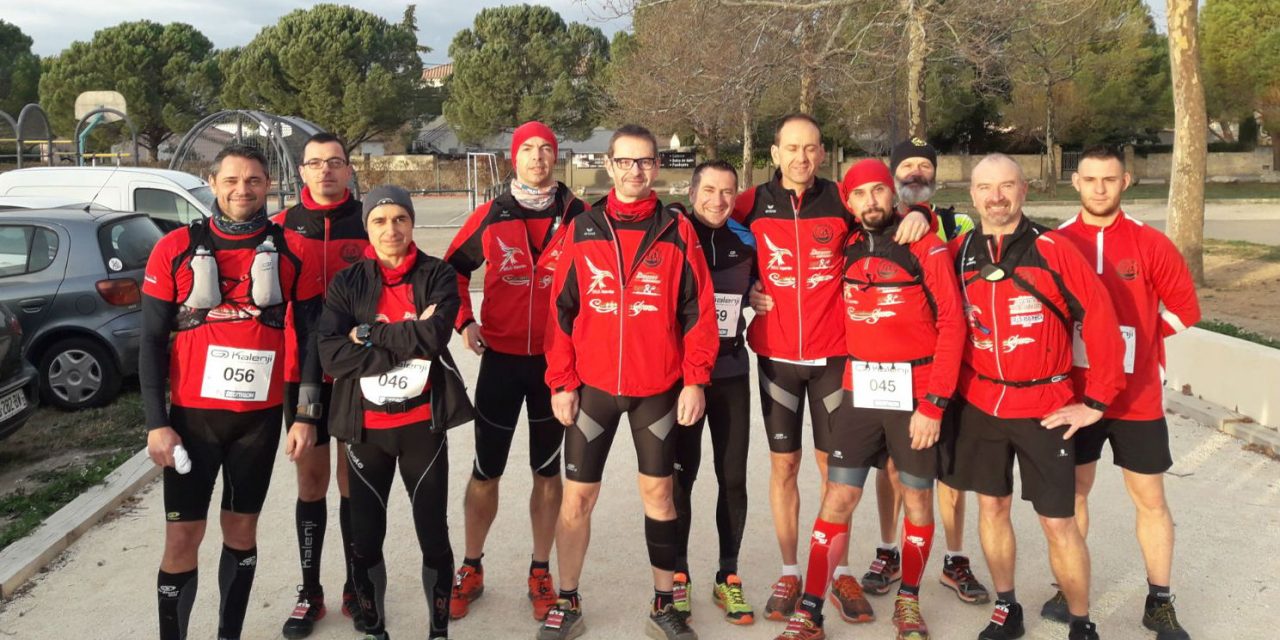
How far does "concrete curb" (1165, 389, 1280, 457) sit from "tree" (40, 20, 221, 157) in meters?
57.5

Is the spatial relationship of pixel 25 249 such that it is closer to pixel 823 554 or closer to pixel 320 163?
pixel 320 163

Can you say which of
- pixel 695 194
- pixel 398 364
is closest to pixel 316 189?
pixel 398 364

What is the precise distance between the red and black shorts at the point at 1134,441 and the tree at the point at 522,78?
51955 millimetres

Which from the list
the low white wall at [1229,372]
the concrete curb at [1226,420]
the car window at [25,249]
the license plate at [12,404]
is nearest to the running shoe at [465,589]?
the license plate at [12,404]

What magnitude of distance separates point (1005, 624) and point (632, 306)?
2002 millimetres

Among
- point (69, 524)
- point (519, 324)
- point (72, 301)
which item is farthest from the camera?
point (72, 301)

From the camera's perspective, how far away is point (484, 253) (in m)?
4.41

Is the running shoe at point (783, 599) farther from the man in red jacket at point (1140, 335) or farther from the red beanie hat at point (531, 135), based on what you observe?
the red beanie hat at point (531, 135)

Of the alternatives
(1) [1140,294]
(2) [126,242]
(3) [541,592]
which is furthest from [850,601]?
(2) [126,242]

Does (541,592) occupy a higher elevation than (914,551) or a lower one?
lower

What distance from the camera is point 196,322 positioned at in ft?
12.1

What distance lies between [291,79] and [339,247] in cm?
5754

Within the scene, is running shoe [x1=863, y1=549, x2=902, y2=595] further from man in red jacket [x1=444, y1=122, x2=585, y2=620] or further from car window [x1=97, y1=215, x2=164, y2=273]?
car window [x1=97, y1=215, x2=164, y2=273]

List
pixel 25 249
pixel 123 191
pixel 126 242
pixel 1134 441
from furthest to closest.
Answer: pixel 123 191, pixel 126 242, pixel 25 249, pixel 1134 441
